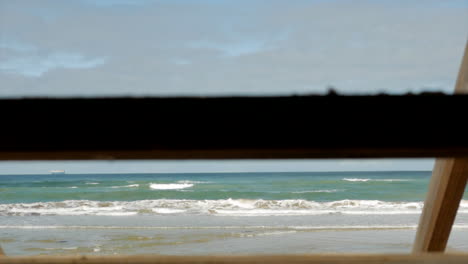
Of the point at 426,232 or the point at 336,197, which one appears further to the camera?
the point at 336,197

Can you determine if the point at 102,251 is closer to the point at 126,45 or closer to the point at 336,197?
the point at 126,45

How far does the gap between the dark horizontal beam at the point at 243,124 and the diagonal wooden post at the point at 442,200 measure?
46 centimetres

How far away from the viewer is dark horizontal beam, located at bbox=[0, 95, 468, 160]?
543mm

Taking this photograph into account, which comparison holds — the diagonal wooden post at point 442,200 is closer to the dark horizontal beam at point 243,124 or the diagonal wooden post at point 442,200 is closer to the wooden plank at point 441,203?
the wooden plank at point 441,203

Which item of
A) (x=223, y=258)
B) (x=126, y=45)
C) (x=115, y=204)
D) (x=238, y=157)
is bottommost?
(x=115, y=204)

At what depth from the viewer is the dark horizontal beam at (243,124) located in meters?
0.54

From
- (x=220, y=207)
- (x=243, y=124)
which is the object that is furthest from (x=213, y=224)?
(x=243, y=124)

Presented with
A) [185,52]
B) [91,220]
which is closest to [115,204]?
[91,220]

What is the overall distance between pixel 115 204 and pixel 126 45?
20.9 ft

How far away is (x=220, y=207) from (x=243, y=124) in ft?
39.9

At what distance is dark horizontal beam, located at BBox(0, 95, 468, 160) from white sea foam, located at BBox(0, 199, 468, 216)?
1020 centimetres

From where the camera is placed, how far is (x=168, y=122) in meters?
0.55

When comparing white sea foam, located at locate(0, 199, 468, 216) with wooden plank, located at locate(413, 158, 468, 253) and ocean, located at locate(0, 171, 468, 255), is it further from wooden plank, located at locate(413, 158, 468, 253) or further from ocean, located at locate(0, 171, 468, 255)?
wooden plank, located at locate(413, 158, 468, 253)

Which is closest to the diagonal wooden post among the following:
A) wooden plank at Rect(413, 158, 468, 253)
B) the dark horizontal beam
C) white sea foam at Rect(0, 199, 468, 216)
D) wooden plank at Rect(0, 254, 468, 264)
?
wooden plank at Rect(413, 158, 468, 253)
